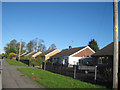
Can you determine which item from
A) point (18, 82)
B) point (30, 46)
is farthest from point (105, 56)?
point (30, 46)

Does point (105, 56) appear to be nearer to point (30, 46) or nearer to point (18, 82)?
point (18, 82)

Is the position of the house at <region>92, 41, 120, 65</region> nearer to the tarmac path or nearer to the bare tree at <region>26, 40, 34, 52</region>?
the tarmac path

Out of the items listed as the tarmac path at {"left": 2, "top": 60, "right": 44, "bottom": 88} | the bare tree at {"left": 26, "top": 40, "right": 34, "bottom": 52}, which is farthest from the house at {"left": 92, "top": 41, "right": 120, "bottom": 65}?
the bare tree at {"left": 26, "top": 40, "right": 34, "bottom": 52}

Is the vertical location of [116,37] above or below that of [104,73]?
above

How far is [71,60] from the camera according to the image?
33.1 m

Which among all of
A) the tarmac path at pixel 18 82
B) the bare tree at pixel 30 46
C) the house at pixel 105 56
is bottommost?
the tarmac path at pixel 18 82

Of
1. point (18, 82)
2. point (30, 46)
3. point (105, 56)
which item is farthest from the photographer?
point (30, 46)

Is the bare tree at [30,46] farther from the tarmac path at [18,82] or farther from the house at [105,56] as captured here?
the tarmac path at [18,82]

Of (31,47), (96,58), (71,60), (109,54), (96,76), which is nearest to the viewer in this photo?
(96,76)

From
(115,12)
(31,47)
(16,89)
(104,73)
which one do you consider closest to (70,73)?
(104,73)

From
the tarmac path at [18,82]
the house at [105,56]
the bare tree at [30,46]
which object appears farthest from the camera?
the bare tree at [30,46]

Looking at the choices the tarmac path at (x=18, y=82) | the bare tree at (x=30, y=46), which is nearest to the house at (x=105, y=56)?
the tarmac path at (x=18, y=82)

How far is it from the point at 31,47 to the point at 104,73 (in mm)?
88028

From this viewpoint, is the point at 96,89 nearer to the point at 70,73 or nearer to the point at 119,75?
the point at 119,75
